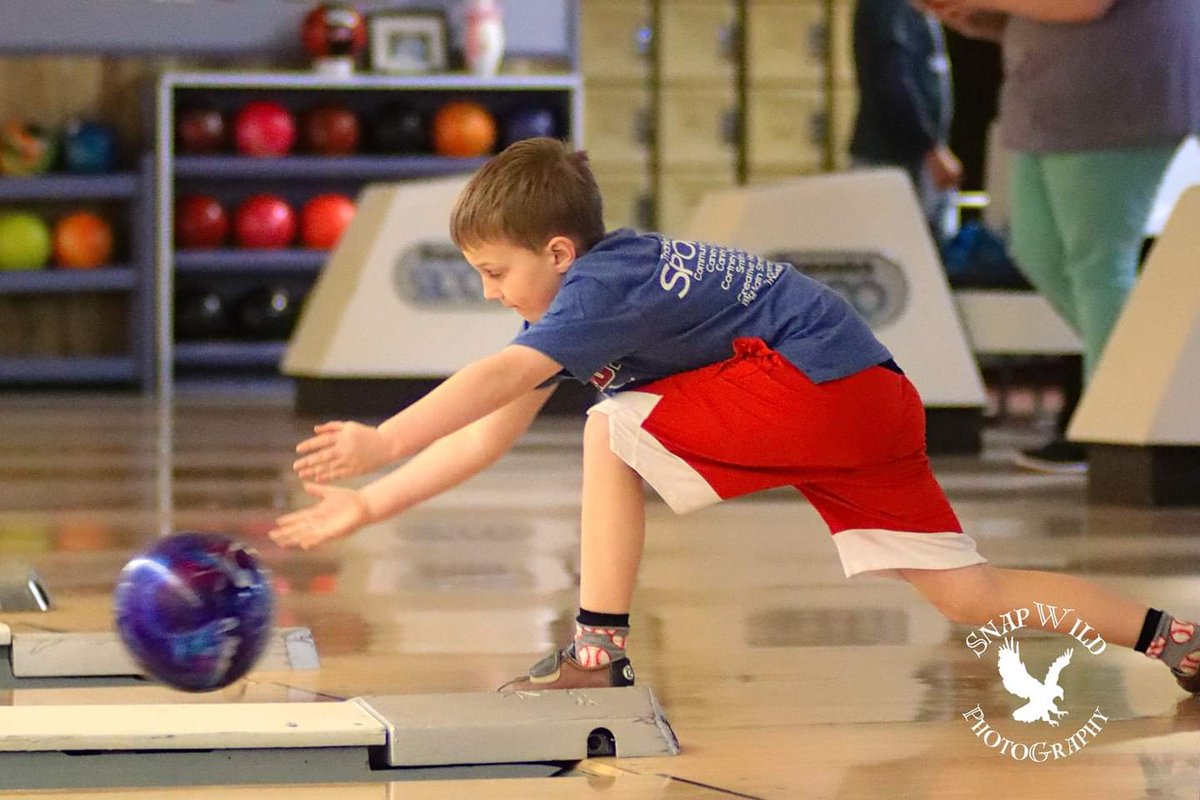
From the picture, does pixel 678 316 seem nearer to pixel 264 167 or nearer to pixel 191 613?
pixel 191 613

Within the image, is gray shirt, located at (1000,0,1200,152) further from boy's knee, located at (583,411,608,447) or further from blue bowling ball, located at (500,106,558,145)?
blue bowling ball, located at (500,106,558,145)

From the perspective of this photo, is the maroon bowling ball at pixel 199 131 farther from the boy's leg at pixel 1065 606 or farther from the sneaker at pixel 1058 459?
the boy's leg at pixel 1065 606

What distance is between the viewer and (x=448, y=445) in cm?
179

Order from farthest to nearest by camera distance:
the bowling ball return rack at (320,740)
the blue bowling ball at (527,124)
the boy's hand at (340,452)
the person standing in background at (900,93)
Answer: the blue bowling ball at (527,124) < the person standing in background at (900,93) < the boy's hand at (340,452) < the bowling ball return rack at (320,740)

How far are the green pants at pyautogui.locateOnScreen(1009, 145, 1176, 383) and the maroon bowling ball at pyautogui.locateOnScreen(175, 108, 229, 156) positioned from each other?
4.40 meters

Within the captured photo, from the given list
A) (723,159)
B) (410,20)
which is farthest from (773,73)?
(410,20)

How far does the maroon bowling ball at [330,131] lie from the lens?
742 centimetres

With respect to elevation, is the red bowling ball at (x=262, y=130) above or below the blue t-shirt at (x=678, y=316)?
below

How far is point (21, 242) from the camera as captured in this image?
7160 millimetres

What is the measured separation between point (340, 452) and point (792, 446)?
444 mm

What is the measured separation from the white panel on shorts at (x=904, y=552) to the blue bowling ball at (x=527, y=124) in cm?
585

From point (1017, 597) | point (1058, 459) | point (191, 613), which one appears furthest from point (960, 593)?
point (1058, 459)

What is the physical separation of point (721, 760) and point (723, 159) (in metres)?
7.12

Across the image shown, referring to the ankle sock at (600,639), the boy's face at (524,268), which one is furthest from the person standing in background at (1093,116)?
the ankle sock at (600,639)
